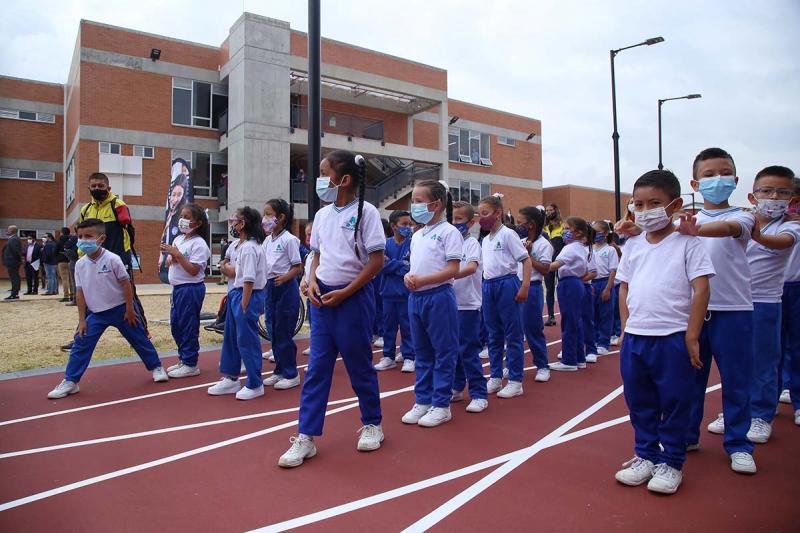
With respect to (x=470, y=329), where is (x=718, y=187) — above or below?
above

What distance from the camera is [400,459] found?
13.5ft

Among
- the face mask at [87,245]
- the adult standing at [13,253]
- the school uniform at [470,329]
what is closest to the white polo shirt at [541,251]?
the school uniform at [470,329]

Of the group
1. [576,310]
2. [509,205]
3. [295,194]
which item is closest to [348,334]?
[576,310]

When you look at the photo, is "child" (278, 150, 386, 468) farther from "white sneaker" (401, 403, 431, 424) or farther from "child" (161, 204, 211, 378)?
"child" (161, 204, 211, 378)

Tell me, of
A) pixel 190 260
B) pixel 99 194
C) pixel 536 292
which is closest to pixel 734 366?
pixel 536 292

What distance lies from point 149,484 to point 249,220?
3.31m

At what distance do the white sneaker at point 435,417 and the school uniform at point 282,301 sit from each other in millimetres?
2086

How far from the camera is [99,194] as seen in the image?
7188 millimetres

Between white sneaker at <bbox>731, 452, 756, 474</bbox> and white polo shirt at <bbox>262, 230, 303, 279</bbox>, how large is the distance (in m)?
4.74

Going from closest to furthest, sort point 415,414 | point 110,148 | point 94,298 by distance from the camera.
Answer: point 415,414, point 94,298, point 110,148

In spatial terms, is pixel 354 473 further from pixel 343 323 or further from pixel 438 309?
pixel 438 309

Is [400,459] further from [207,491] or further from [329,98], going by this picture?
[329,98]

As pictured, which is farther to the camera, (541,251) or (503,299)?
(541,251)

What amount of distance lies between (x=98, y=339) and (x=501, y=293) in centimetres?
445
